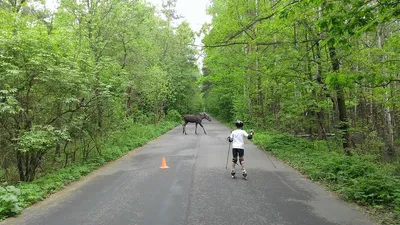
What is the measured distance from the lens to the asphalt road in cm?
525

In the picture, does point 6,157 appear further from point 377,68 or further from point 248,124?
point 248,124

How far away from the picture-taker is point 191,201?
20.5 ft

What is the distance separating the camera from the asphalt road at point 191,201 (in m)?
5.25

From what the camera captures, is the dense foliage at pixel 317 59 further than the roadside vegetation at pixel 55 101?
No

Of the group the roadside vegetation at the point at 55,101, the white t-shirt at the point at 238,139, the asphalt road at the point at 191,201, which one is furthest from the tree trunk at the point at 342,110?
the roadside vegetation at the point at 55,101

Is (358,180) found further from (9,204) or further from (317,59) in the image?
(9,204)

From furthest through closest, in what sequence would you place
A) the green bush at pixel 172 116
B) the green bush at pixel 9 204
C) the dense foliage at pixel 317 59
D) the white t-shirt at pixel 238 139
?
the green bush at pixel 172 116, the white t-shirt at pixel 238 139, the green bush at pixel 9 204, the dense foliage at pixel 317 59

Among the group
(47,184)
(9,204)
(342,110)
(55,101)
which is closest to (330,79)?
(342,110)

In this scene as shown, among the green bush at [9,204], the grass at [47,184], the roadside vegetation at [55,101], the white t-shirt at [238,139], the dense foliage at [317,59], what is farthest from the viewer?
the white t-shirt at [238,139]

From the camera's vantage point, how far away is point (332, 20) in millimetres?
5305

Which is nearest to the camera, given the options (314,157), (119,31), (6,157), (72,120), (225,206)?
(225,206)

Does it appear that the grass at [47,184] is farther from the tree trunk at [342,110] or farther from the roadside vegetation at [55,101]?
the tree trunk at [342,110]

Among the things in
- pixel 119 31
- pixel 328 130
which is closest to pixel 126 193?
pixel 119 31

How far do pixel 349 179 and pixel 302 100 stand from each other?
18.1 feet
